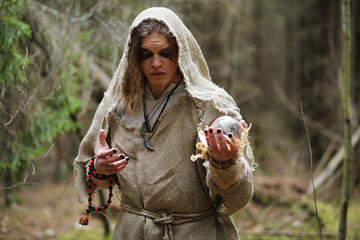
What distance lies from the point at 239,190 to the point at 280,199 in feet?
16.6

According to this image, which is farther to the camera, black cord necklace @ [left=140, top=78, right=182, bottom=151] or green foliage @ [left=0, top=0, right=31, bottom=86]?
green foliage @ [left=0, top=0, right=31, bottom=86]

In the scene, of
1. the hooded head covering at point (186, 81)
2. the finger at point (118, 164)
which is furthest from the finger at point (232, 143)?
the finger at point (118, 164)

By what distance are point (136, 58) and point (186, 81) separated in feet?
1.13

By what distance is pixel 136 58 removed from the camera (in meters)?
2.18

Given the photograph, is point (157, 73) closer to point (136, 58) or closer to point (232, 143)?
point (136, 58)

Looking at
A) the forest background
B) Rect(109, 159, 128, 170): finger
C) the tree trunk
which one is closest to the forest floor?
the forest background

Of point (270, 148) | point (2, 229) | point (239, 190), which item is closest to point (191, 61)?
point (239, 190)

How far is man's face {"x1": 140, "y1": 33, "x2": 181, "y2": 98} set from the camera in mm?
2066

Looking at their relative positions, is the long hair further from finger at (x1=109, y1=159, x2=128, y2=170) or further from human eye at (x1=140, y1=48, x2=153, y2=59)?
finger at (x1=109, y1=159, x2=128, y2=170)

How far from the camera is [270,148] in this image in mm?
11227

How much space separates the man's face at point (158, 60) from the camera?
2.07 meters

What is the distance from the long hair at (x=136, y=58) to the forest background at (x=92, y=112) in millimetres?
737

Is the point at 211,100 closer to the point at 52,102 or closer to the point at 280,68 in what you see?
the point at 52,102

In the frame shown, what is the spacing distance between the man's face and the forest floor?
256cm
